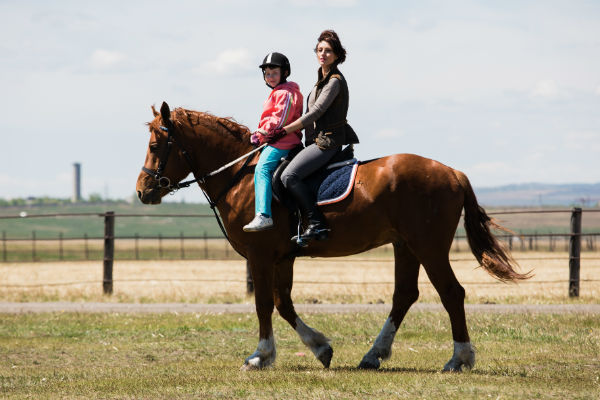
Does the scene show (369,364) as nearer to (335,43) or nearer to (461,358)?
(461,358)

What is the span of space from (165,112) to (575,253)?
1063cm

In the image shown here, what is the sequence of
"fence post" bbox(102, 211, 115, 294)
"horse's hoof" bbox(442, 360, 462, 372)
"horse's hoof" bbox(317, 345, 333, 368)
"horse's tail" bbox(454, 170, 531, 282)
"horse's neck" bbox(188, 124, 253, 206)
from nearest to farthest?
"horse's hoof" bbox(442, 360, 462, 372)
"horse's tail" bbox(454, 170, 531, 282)
"horse's hoof" bbox(317, 345, 333, 368)
"horse's neck" bbox(188, 124, 253, 206)
"fence post" bbox(102, 211, 115, 294)

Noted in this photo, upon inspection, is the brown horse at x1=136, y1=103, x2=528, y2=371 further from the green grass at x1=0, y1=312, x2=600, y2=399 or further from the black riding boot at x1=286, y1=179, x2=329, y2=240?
the green grass at x1=0, y1=312, x2=600, y2=399

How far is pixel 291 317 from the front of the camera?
910cm

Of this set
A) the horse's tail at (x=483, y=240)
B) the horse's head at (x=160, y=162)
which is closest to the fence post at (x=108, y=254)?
the horse's head at (x=160, y=162)

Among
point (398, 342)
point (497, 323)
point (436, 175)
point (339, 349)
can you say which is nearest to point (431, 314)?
point (497, 323)

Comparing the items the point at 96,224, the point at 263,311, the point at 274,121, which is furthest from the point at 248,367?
the point at 96,224

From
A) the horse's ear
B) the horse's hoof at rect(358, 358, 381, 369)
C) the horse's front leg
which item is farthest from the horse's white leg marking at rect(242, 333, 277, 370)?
the horse's ear

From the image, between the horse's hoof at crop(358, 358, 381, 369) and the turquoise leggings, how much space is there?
1847mm

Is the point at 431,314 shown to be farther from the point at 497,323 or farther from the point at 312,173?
the point at 312,173

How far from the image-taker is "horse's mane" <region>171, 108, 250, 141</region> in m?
9.18

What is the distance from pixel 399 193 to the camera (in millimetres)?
8438

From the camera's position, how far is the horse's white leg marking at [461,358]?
27.5 ft

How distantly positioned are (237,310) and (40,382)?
689cm
